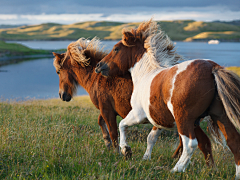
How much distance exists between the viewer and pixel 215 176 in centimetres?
366

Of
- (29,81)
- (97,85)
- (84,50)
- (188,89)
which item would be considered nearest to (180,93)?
(188,89)

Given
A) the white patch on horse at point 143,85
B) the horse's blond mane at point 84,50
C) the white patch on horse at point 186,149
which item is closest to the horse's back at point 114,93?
the white patch on horse at point 143,85

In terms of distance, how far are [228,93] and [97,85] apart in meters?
2.86

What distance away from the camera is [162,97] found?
3.45m

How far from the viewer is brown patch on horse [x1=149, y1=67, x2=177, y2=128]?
3.35 meters

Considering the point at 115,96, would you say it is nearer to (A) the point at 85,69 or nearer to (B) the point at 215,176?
(A) the point at 85,69

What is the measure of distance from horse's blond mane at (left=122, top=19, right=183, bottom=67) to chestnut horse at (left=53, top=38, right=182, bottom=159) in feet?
2.78

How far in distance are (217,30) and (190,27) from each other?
20729mm

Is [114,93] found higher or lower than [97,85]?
lower

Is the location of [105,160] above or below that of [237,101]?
below

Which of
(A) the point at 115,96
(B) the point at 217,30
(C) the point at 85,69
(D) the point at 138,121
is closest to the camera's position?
(D) the point at 138,121

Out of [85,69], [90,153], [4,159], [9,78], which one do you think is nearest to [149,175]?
[90,153]

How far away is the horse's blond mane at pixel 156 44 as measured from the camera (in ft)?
13.6

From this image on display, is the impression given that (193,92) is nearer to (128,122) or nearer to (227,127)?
(227,127)
